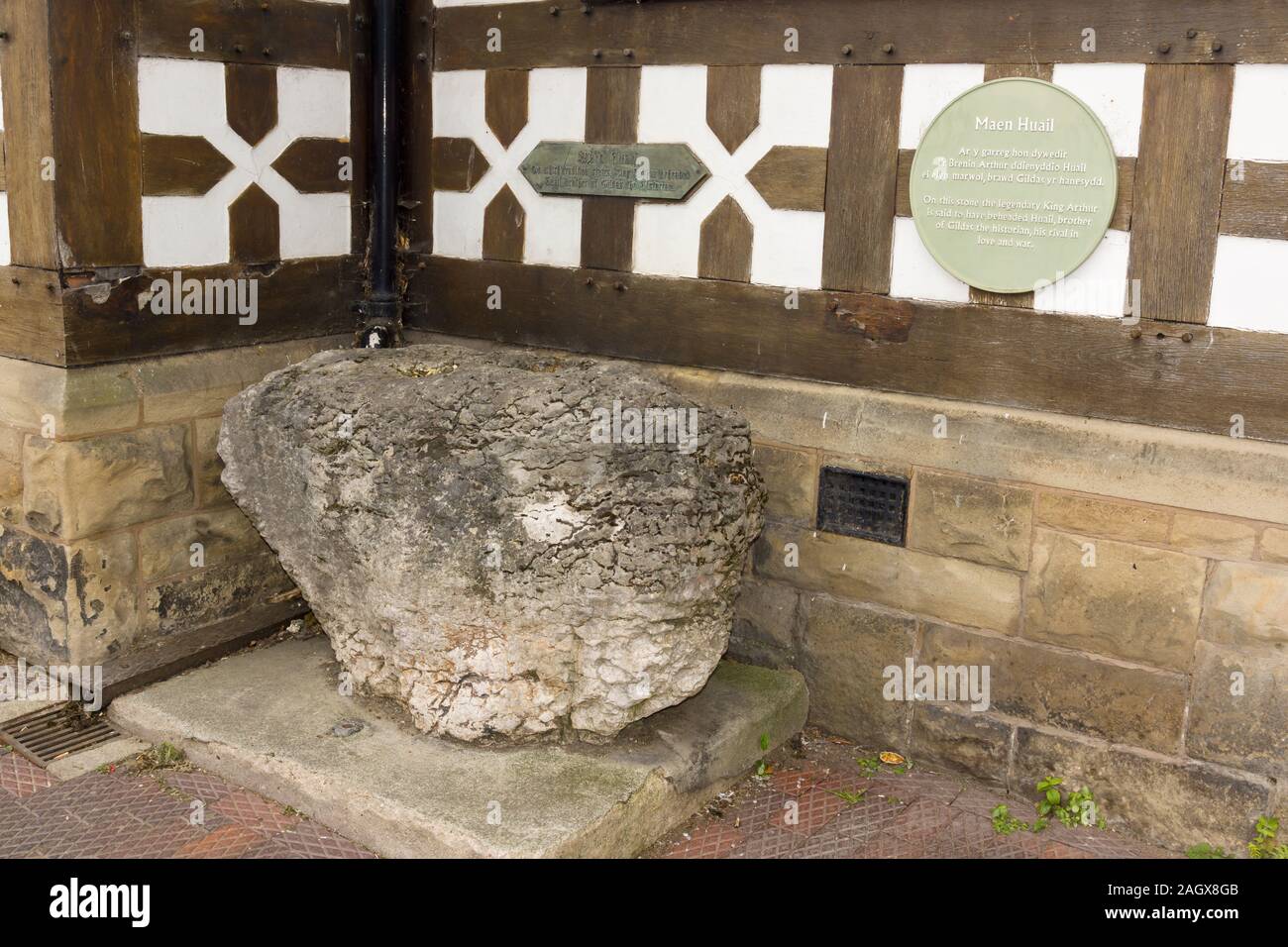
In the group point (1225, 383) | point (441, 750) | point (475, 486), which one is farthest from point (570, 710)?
point (1225, 383)

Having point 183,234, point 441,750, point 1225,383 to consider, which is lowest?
point 441,750

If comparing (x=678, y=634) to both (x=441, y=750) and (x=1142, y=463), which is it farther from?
(x=1142, y=463)

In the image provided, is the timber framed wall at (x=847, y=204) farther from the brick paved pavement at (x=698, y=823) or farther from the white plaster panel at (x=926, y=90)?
the brick paved pavement at (x=698, y=823)

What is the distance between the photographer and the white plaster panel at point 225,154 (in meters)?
4.73

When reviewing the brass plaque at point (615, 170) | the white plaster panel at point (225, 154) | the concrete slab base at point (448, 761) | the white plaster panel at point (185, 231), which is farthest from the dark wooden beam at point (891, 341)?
the concrete slab base at point (448, 761)

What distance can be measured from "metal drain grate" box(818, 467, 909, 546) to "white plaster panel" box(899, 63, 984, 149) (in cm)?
118

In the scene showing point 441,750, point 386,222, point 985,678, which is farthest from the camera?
point 386,222

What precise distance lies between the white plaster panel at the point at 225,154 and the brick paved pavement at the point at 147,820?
1903 mm

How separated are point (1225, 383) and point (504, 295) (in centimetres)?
286

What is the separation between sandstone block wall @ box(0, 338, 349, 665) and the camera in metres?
4.66

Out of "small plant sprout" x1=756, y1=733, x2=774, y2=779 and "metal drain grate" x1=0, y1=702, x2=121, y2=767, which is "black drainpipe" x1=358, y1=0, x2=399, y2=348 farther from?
"small plant sprout" x1=756, y1=733, x2=774, y2=779

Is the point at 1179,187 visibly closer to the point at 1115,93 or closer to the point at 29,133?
the point at 1115,93

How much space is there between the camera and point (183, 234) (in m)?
4.89

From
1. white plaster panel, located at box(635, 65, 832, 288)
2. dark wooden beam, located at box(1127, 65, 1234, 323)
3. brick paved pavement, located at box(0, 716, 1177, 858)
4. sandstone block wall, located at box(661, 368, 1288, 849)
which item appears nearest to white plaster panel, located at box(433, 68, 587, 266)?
white plaster panel, located at box(635, 65, 832, 288)
